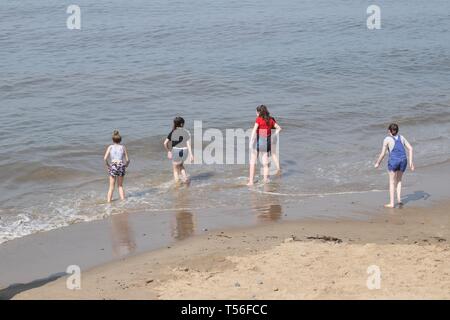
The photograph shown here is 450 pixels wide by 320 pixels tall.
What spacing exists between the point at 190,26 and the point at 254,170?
18.7 meters

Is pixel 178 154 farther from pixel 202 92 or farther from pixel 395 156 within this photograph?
pixel 202 92

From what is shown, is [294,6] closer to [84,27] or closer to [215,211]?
[84,27]

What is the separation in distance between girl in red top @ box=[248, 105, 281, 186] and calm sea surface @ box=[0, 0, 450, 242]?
0.44 m

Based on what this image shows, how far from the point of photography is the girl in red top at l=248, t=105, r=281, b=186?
45.8 ft

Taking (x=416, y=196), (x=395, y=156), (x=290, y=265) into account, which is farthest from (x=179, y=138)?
(x=290, y=265)

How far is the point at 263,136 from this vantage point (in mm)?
14164

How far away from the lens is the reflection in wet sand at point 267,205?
39.5 feet

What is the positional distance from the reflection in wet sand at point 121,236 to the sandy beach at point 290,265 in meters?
0.39

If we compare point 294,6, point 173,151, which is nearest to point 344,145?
point 173,151

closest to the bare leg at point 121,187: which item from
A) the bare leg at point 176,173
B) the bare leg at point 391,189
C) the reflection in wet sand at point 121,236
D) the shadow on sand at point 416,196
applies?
the reflection in wet sand at point 121,236

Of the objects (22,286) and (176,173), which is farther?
(176,173)

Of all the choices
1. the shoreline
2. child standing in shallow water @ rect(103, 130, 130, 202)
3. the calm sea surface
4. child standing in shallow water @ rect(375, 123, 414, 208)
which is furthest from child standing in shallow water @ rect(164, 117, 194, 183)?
child standing in shallow water @ rect(375, 123, 414, 208)

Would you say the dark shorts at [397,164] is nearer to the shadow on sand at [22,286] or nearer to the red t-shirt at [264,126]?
the red t-shirt at [264,126]

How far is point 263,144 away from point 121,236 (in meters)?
4.05
